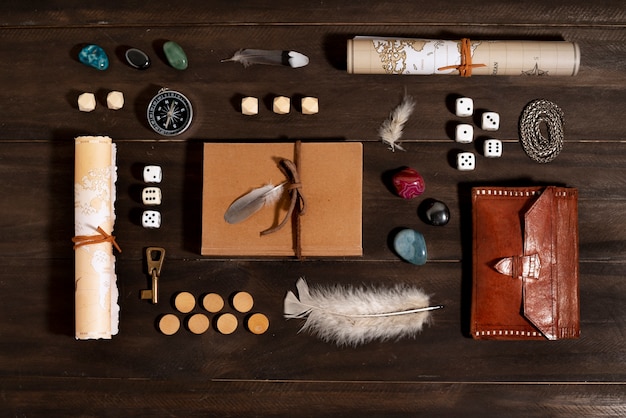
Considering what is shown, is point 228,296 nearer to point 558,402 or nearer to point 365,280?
point 365,280

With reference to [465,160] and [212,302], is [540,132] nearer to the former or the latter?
[465,160]

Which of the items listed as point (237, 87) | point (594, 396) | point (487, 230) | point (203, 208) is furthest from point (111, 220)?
point (594, 396)

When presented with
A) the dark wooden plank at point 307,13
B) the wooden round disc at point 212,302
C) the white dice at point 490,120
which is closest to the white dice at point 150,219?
the wooden round disc at point 212,302

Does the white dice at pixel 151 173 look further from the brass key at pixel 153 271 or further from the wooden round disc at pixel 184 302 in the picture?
the wooden round disc at pixel 184 302

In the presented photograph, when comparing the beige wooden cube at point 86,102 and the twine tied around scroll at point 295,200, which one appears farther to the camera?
the beige wooden cube at point 86,102

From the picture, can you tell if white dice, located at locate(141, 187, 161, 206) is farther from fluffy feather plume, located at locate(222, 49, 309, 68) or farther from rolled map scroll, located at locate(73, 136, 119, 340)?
fluffy feather plume, located at locate(222, 49, 309, 68)
